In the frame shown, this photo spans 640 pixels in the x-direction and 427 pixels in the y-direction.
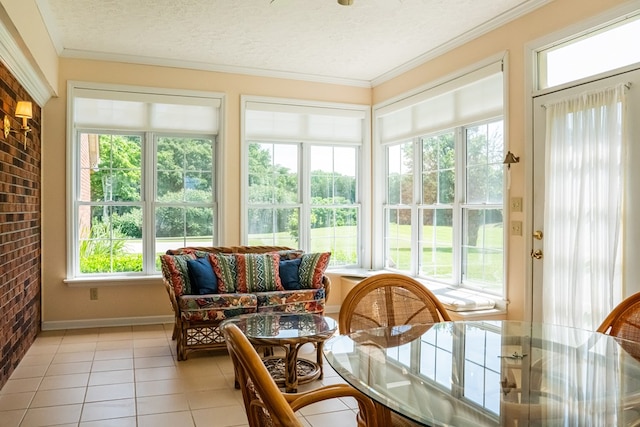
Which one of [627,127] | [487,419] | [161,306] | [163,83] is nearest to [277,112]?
[163,83]

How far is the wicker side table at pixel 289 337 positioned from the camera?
2947 mm

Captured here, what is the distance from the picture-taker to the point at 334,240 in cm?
586

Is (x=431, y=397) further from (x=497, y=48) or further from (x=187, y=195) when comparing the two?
(x=187, y=195)

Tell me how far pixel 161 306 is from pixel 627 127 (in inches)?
173

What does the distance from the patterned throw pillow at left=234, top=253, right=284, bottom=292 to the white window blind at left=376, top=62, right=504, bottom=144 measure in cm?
209

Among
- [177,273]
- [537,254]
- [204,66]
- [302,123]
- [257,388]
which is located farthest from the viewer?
[302,123]

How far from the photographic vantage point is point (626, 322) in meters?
2.00

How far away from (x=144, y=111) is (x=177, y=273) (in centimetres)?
197

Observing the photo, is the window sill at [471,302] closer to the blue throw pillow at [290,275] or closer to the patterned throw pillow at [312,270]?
the patterned throw pillow at [312,270]

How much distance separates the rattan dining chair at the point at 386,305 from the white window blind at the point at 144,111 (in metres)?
3.65

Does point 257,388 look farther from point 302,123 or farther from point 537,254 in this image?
point 302,123

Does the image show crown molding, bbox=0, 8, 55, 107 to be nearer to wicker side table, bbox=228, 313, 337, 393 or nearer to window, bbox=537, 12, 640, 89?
wicker side table, bbox=228, 313, 337, 393

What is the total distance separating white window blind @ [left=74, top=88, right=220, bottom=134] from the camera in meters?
4.85

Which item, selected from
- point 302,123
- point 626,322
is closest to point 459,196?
point 302,123
